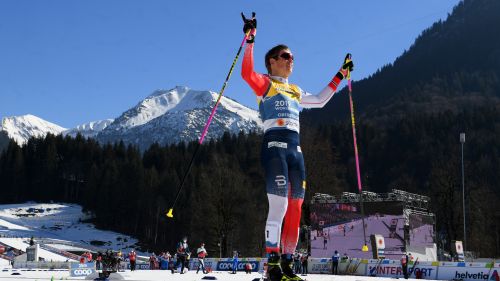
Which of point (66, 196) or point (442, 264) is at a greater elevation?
point (66, 196)

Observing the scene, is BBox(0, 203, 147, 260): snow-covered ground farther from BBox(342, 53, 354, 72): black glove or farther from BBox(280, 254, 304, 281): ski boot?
BBox(280, 254, 304, 281): ski boot

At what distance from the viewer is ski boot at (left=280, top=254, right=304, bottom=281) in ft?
26.4

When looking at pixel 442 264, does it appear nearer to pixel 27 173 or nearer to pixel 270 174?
pixel 270 174

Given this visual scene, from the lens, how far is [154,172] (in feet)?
426

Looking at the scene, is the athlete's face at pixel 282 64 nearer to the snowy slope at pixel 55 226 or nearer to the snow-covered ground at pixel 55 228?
the snow-covered ground at pixel 55 228

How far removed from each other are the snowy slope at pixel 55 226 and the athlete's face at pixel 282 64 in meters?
81.8

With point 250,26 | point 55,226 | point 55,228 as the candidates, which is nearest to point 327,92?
point 250,26

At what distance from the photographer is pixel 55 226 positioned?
365ft

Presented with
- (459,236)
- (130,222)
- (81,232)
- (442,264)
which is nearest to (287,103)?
(442,264)

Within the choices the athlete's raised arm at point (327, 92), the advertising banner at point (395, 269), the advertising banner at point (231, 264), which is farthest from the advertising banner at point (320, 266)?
the athlete's raised arm at point (327, 92)

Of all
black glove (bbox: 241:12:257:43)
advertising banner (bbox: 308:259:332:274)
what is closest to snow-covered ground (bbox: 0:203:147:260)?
advertising banner (bbox: 308:259:332:274)

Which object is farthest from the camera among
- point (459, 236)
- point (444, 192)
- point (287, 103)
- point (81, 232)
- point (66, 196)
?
point (66, 196)

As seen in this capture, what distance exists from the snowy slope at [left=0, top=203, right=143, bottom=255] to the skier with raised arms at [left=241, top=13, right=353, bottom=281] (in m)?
81.8

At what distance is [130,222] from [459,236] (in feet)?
244
